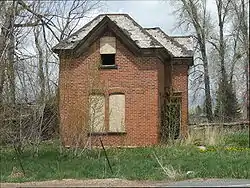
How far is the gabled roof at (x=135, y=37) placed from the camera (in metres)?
31.1

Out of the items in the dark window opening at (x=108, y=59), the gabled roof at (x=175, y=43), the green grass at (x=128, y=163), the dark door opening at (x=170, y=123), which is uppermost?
the gabled roof at (x=175, y=43)

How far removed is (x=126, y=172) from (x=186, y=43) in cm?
1911

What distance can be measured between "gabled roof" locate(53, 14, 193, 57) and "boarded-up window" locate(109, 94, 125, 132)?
9.70 ft

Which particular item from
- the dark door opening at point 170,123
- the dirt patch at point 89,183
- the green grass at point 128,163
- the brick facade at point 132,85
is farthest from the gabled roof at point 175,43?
the dirt patch at point 89,183

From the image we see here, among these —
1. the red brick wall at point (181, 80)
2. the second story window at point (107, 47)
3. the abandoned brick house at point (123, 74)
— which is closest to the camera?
the abandoned brick house at point (123, 74)

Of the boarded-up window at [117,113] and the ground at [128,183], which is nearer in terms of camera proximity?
the ground at [128,183]

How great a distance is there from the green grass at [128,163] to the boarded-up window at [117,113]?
110 inches

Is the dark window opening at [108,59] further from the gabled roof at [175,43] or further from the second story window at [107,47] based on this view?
the gabled roof at [175,43]

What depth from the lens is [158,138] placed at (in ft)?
104

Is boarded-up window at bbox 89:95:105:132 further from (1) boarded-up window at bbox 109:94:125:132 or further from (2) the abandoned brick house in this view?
(1) boarded-up window at bbox 109:94:125:132

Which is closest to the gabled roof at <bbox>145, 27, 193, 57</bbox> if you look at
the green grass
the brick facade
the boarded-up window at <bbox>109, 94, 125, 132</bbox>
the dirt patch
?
the brick facade

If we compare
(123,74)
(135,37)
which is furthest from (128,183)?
(135,37)

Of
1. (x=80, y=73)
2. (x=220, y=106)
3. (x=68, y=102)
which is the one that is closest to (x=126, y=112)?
(x=80, y=73)

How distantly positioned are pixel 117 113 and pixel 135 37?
4220 millimetres
